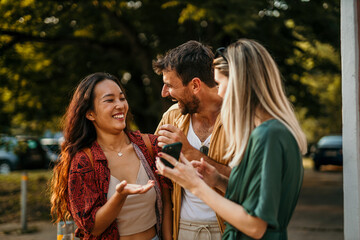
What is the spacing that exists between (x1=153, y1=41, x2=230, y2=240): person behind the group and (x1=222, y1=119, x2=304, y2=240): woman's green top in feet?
2.60

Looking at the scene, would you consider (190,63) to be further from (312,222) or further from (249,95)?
(312,222)

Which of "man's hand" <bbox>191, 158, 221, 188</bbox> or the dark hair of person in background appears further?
the dark hair of person in background

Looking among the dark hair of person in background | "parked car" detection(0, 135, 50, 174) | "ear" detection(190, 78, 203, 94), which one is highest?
the dark hair of person in background

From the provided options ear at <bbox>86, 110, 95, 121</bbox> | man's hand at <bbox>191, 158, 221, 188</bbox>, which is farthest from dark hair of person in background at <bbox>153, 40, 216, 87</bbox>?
man's hand at <bbox>191, 158, 221, 188</bbox>

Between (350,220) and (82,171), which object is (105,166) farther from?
(350,220)

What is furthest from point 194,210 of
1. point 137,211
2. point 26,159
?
point 26,159

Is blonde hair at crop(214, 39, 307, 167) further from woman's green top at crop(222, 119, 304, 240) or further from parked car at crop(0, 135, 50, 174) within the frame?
parked car at crop(0, 135, 50, 174)

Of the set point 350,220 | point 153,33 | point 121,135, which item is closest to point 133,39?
point 153,33

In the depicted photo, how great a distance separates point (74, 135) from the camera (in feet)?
Result: 9.45

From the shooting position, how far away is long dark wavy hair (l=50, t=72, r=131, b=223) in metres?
2.72

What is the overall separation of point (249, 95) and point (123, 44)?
35.1ft

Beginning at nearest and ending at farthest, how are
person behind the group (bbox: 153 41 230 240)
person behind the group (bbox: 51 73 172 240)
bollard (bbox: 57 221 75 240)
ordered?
person behind the group (bbox: 51 73 172 240) → person behind the group (bbox: 153 41 230 240) → bollard (bbox: 57 221 75 240)

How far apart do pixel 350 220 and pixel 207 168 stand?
1001mm

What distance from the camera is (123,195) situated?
2.36 metres
